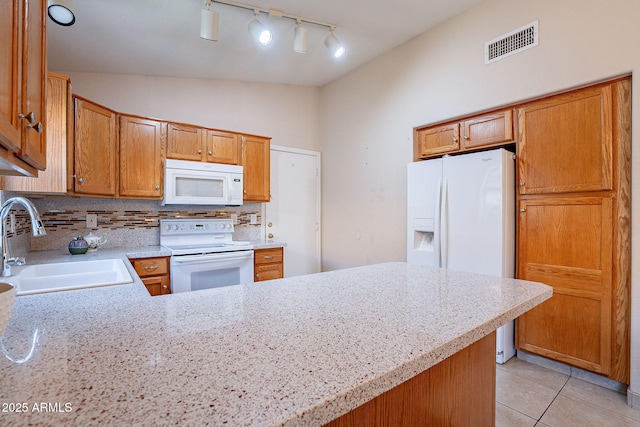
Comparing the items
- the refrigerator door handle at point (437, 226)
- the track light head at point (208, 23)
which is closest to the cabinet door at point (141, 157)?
the track light head at point (208, 23)

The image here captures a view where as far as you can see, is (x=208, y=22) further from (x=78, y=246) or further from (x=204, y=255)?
(x=78, y=246)

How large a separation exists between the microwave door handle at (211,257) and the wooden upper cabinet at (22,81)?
5.71 feet

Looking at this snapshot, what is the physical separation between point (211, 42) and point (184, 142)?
3.09ft

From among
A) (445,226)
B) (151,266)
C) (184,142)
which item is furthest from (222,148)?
(445,226)

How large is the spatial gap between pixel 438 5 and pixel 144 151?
2844 millimetres

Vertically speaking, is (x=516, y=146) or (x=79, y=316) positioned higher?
(x=516, y=146)

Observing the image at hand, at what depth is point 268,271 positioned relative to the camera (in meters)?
3.23

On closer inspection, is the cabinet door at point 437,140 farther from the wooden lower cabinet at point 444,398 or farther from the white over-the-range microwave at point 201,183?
the wooden lower cabinet at point 444,398

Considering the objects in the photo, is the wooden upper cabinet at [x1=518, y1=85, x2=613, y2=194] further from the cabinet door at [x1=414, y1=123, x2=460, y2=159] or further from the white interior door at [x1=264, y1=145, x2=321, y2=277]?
the white interior door at [x1=264, y1=145, x2=321, y2=277]

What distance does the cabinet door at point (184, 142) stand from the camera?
2885 mm

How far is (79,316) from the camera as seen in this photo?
33.4 inches

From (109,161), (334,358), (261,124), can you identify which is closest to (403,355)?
(334,358)

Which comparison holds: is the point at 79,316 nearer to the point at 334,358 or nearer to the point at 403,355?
the point at 334,358

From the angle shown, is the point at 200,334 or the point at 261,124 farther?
the point at 261,124
